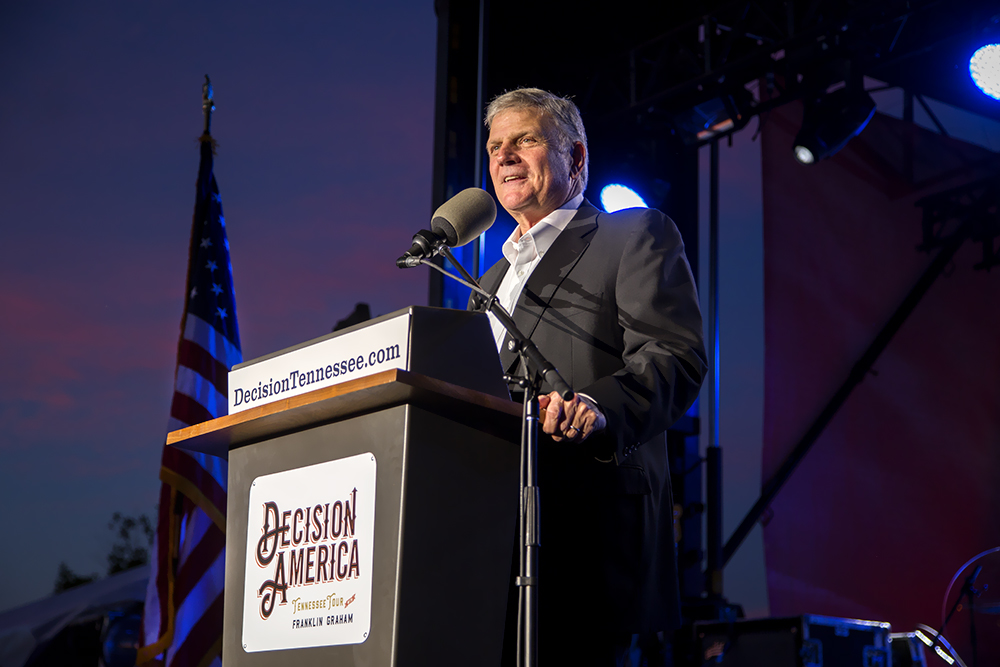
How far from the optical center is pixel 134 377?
543cm

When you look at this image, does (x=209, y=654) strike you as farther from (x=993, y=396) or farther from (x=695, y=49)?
(x=993, y=396)

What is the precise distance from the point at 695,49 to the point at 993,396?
454cm

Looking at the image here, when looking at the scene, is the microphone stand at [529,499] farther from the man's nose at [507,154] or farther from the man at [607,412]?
the man's nose at [507,154]

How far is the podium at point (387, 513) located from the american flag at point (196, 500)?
1.96m

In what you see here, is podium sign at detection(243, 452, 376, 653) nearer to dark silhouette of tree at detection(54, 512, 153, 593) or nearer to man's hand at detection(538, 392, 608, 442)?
man's hand at detection(538, 392, 608, 442)

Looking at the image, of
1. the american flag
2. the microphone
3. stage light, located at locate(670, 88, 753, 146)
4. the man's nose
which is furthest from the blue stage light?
the microphone

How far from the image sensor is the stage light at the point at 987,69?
471cm

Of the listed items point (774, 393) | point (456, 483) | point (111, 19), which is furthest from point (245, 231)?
point (456, 483)

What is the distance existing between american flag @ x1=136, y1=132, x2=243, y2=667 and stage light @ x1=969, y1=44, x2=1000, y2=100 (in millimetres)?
3979

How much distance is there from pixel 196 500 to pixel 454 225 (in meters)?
2.19

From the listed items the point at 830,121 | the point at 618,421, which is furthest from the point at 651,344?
the point at 830,121

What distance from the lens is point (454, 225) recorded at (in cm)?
153

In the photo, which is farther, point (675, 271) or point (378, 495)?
point (675, 271)

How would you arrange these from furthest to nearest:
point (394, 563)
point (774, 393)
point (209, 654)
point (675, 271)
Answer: point (774, 393), point (209, 654), point (675, 271), point (394, 563)
